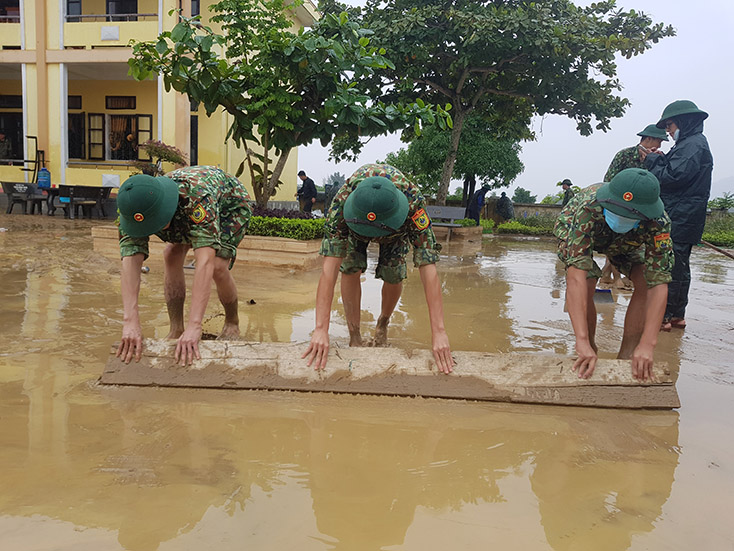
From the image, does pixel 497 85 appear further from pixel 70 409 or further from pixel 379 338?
pixel 70 409

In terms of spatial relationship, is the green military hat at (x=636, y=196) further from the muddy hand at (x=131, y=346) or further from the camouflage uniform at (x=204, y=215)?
the muddy hand at (x=131, y=346)

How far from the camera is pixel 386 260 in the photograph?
3.62 meters

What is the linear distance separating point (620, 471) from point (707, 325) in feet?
12.0

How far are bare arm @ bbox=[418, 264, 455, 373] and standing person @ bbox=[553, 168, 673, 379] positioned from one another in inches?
26.6

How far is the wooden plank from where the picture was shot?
9.98ft

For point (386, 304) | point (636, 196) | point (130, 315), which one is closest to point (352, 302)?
point (386, 304)

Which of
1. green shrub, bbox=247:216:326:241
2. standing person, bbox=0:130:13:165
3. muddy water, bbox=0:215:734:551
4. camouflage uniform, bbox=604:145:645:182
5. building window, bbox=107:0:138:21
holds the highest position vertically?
building window, bbox=107:0:138:21

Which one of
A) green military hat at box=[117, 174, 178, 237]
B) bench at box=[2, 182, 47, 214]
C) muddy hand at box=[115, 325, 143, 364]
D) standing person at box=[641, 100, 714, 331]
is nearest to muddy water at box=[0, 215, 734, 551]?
muddy hand at box=[115, 325, 143, 364]

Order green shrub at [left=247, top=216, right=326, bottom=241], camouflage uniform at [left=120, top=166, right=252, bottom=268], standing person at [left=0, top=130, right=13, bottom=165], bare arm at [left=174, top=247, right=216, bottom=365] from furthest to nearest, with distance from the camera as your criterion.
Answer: standing person at [left=0, top=130, right=13, bottom=165]
green shrub at [left=247, top=216, right=326, bottom=241]
camouflage uniform at [left=120, top=166, right=252, bottom=268]
bare arm at [left=174, top=247, right=216, bottom=365]

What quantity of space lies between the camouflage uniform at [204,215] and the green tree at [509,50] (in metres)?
10.4

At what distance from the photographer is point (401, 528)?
1.91 m

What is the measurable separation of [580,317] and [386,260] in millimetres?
1189

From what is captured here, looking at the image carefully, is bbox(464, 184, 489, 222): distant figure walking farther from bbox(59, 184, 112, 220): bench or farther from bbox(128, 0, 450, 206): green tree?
→ bbox(59, 184, 112, 220): bench

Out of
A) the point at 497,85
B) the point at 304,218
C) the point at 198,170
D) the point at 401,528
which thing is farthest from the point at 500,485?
the point at 497,85
